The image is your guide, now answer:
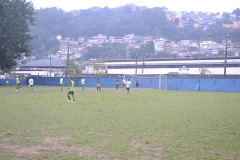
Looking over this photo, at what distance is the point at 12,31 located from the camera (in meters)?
47.2

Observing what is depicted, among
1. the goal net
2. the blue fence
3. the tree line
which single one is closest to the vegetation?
the tree line

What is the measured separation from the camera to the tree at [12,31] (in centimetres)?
4616

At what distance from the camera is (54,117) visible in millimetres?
13359

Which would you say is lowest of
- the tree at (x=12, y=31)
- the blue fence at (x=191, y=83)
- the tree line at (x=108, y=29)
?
the blue fence at (x=191, y=83)

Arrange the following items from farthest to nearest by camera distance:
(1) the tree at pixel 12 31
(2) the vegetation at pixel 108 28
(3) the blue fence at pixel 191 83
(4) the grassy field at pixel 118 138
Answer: (2) the vegetation at pixel 108 28
(1) the tree at pixel 12 31
(3) the blue fence at pixel 191 83
(4) the grassy field at pixel 118 138

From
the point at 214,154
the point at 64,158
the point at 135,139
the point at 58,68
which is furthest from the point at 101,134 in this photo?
the point at 58,68

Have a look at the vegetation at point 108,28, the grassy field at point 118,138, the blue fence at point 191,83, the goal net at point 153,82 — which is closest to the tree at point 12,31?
the blue fence at point 191,83

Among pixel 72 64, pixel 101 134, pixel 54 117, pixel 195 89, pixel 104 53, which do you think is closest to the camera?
pixel 101 134

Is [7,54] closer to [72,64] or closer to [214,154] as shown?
[72,64]

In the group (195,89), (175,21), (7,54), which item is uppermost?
(175,21)

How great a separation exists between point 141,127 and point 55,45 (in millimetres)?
130224

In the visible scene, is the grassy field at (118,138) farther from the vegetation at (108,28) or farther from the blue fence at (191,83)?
the vegetation at (108,28)

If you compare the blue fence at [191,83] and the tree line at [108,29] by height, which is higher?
the tree line at [108,29]

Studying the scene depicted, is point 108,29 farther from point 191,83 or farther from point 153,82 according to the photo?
point 191,83
